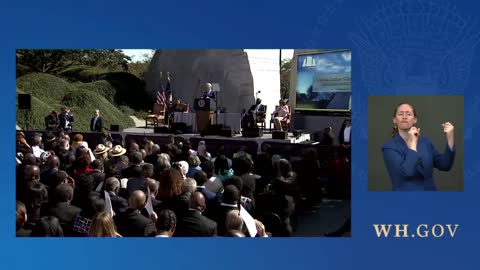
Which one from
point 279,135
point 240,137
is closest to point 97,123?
point 240,137

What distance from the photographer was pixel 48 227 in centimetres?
872

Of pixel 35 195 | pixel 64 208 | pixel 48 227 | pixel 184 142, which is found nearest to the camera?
pixel 64 208

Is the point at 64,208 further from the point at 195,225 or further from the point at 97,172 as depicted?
the point at 195,225

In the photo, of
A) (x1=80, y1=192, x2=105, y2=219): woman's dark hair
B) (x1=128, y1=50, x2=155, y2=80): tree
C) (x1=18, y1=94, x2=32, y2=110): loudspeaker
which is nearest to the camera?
(x1=80, y1=192, x2=105, y2=219): woman's dark hair

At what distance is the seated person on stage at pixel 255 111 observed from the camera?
362 inches

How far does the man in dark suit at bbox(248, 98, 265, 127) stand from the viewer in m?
9.19

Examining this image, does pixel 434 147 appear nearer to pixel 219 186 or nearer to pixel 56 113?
pixel 219 186

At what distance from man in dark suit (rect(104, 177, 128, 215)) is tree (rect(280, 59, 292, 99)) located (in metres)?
2.21

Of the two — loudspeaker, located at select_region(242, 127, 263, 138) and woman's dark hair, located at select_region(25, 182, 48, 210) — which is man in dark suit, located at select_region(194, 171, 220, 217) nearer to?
loudspeaker, located at select_region(242, 127, 263, 138)

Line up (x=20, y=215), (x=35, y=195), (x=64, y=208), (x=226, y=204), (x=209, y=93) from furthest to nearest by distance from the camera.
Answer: (x=209, y=93), (x=20, y=215), (x=35, y=195), (x=226, y=204), (x=64, y=208)

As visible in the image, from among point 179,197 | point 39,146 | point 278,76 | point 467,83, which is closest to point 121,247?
point 179,197

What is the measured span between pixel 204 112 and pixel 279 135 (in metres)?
0.94

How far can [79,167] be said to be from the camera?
9203mm

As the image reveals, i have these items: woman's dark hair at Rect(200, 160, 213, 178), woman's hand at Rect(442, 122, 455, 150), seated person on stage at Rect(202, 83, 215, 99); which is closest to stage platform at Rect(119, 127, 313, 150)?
woman's dark hair at Rect(200, 160, 213, 178)
